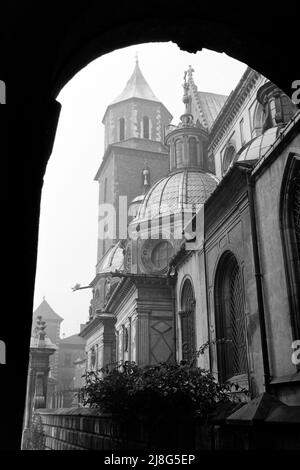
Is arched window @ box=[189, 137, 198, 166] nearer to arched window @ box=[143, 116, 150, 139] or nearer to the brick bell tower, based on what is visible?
the brick bell tower

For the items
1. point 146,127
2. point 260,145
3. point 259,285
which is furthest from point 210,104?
point 259,285

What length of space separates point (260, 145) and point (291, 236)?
4606 mm

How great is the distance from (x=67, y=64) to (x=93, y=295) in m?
40.9

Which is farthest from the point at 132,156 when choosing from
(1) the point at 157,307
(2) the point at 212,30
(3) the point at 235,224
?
(2) the point at 212,30

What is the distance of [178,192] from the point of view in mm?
27656

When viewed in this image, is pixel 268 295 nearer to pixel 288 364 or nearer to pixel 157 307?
pixel 288 364

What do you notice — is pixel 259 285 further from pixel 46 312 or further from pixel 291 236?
pixel 46 312

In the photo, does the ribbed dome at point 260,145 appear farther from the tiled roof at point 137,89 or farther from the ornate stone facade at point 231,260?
the tiled roof at point 137,89

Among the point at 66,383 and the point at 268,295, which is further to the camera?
the point at 66,383

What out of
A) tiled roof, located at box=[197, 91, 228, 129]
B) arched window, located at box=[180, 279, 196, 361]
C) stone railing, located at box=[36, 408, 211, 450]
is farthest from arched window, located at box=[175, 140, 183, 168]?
stone railing, located at box=[36, 408, 211, 450]

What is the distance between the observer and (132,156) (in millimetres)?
49562

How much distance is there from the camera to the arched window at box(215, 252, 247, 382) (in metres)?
12.7

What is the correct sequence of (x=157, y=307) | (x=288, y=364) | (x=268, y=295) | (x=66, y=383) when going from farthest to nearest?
(x=66, y=383), (x=157, y=307), (x=268, y=295), (x=288, y=364)

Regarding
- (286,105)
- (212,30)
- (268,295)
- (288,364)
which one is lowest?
(288,364)
